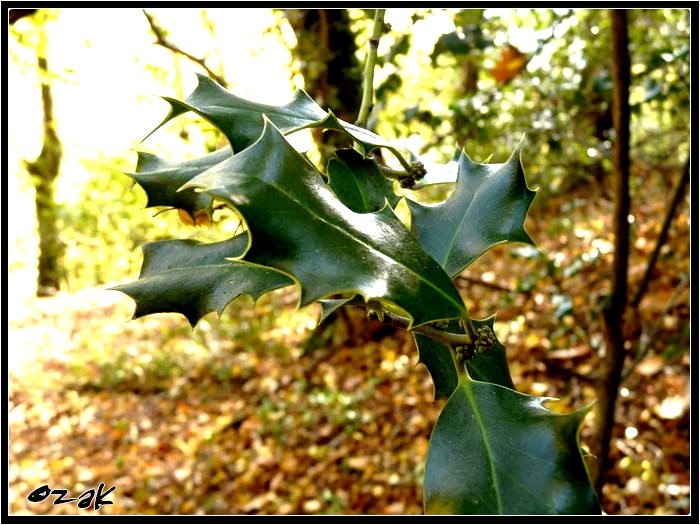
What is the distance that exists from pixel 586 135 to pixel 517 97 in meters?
0.31

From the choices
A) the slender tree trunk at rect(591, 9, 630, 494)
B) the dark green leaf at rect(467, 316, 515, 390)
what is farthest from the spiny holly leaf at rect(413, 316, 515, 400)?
the slender tree trunk at rect(591, 9, 630, 494)

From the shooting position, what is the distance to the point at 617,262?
1.49 metres

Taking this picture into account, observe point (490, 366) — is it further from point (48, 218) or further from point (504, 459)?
point (48, 218)

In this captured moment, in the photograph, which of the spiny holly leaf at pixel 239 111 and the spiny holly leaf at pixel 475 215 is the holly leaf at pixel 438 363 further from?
the spiny holly leaf at pixel 239 111

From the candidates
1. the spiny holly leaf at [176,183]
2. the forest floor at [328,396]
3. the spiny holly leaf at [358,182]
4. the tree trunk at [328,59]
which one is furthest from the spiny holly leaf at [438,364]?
the tree trunk at [328,59]

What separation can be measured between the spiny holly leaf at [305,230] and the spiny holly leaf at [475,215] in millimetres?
149

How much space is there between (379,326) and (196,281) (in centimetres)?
258

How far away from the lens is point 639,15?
7.23 ft

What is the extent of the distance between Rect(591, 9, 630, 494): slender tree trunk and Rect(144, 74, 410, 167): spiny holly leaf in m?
1.01

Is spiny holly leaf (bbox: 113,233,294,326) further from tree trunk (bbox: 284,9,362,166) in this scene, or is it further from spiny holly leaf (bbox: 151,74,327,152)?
tree trunk (bbox: 284,9,362,166)

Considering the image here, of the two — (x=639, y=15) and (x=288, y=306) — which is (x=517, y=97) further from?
(x=288, y=306)

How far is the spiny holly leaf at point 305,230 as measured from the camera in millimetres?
386

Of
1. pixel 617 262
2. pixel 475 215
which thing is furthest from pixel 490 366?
pixel 617 262

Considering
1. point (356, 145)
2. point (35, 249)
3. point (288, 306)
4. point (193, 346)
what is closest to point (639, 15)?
point (356, 145)
